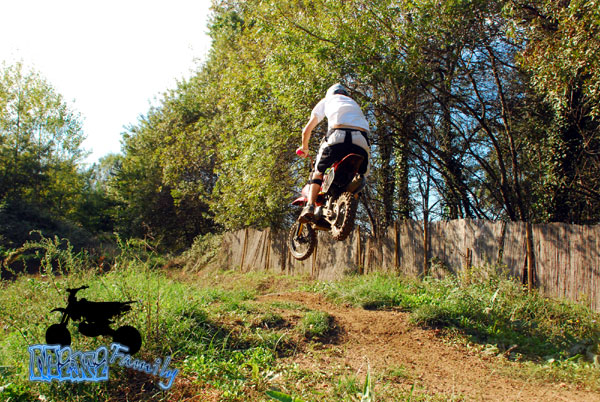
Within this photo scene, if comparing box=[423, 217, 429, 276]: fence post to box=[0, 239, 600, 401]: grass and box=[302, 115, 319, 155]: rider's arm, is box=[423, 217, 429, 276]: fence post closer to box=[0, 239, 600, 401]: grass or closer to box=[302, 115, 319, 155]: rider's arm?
box=[0, 239, 600, 401]: grass

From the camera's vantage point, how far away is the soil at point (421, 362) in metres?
3.89

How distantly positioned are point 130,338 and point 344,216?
2744 mm

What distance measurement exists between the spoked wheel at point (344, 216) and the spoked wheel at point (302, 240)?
1.22 m

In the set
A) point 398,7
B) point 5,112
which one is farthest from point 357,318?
point 5,112

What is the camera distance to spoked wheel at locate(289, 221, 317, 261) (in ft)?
21.4

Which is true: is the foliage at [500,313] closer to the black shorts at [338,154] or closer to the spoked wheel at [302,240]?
the spoked wheel at [302,240]

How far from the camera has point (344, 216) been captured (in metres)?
5.20

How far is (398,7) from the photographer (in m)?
8.39

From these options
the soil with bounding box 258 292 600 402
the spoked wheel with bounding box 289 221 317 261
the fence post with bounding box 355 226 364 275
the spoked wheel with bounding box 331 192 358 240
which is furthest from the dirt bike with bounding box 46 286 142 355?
the fence post with bounding box 355 226 364 275

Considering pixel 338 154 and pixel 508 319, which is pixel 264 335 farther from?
pixel 508 319

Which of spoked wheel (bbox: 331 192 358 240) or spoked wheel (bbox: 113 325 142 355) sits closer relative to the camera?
spoked wheel (bbox: 113 325 142 355)

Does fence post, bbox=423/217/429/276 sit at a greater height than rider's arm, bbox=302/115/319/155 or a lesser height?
lesser

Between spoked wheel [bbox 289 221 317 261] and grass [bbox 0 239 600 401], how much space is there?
0.80 metres

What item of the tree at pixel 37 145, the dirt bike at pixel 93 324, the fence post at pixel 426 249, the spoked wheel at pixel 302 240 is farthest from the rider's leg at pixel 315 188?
the tree at pixel 37 145
